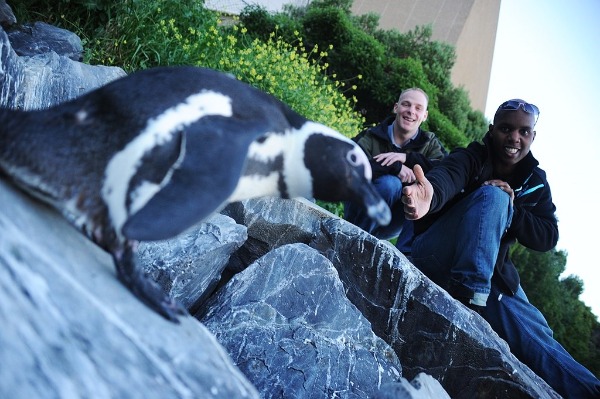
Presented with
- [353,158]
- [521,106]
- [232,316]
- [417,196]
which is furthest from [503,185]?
[353,158]

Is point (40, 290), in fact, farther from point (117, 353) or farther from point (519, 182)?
point (519, 182)

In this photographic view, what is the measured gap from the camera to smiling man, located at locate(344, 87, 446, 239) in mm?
2881

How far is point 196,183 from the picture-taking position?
0.81 m

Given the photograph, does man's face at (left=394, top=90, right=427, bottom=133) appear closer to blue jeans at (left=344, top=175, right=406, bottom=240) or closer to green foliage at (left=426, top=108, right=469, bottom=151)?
blue jeans at (left=344, top=175, right=406, bottom=240)

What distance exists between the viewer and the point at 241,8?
301 inches

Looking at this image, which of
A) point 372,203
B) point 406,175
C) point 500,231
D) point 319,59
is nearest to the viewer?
point 372,203

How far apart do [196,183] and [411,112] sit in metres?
2.54

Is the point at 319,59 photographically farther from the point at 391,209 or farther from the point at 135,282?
the point at 135,282

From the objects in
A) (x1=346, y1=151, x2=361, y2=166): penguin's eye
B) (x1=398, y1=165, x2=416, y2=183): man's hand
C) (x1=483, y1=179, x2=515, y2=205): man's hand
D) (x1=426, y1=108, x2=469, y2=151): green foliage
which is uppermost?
(x1=346, y1=151, x2=361, y2=166): penguin's eye

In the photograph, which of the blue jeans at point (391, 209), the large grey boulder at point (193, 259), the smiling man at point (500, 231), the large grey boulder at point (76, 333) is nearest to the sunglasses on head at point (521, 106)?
the smiling man at point (500, 231)

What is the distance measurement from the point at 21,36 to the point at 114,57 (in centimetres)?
73

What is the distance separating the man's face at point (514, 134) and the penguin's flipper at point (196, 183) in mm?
1949

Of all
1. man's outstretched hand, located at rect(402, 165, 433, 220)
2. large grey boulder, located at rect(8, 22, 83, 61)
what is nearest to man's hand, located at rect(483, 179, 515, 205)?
man's outstretched hand, located at rect(402, 165, 433, 220)

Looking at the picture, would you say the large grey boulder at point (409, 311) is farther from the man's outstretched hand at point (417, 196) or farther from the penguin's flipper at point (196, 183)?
the penguin's flipper at point (196, 183)
